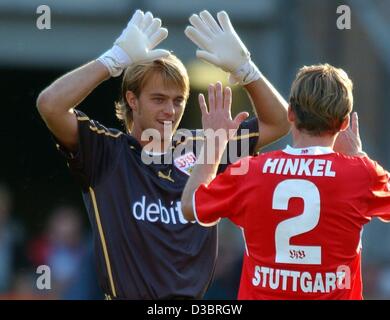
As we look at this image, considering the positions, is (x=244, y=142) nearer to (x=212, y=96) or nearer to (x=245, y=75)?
(x=245, y=75)

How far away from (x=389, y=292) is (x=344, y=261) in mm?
5664

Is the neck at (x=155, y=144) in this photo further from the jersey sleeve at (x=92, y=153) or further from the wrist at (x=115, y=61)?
the wrist at (x=115, y=61)

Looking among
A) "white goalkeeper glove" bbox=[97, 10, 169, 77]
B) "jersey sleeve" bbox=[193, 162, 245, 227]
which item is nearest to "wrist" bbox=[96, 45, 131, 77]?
"white goalkeeper glove" bbox=[97, 10, 169, 77]

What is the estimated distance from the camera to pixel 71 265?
1073 centimetres

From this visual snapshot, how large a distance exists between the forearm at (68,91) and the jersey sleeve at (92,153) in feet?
0.45

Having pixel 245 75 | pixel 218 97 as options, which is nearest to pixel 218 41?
pixel 245 75

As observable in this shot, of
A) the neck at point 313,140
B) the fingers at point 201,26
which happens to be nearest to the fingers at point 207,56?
the fingers at point 201,26

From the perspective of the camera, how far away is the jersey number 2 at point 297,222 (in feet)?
15.5

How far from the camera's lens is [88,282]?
27.5ft

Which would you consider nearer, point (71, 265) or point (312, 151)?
point (312, 151)

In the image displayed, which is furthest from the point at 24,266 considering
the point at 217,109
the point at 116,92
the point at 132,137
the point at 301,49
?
the point at 217,109

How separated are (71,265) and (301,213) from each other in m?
6.28

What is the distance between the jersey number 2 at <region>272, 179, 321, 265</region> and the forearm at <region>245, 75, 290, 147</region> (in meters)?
1.06
